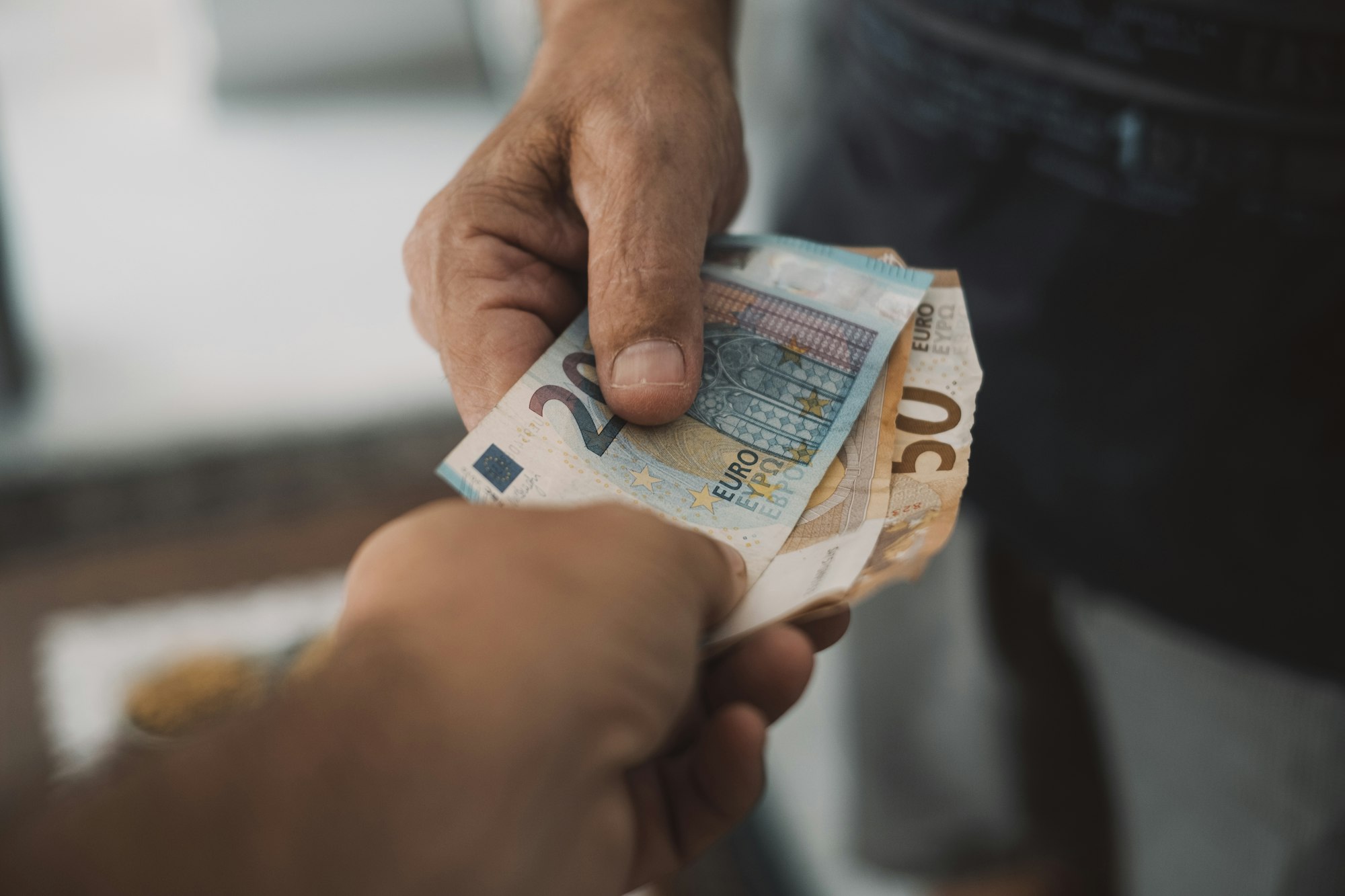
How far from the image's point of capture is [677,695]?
1.23ft

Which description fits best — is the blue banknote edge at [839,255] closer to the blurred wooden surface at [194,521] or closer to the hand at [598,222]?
the hand at [598,222]

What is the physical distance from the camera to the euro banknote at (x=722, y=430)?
1.69 ft

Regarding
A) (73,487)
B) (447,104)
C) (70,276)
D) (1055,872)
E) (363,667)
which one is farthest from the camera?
(447,104)

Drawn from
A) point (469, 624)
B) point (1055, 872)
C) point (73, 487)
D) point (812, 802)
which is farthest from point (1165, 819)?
point (73, 487)

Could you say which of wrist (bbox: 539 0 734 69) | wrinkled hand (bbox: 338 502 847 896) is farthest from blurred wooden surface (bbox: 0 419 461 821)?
wrinkled hand (bbox: 338 502 847 896)

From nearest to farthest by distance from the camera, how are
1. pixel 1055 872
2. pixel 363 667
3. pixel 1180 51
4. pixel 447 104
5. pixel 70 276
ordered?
pixel 363 667 < pixel 1180 51 < pixel 1055 872 < pixel 70 276 < pixel 447 104

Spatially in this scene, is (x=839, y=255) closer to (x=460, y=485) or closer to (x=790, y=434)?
(x=790, y=434)

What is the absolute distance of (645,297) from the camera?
527mm

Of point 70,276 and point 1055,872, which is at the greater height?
Result: point 70,276

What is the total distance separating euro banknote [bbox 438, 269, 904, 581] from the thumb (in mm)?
23

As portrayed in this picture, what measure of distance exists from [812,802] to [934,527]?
99 centimetres

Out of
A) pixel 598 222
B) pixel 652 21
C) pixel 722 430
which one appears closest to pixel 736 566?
pixel 722 430

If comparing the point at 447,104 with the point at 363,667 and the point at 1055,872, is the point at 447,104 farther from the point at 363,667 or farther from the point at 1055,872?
the point at 363,667

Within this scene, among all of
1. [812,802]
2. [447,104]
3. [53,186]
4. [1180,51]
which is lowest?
[812,802]
